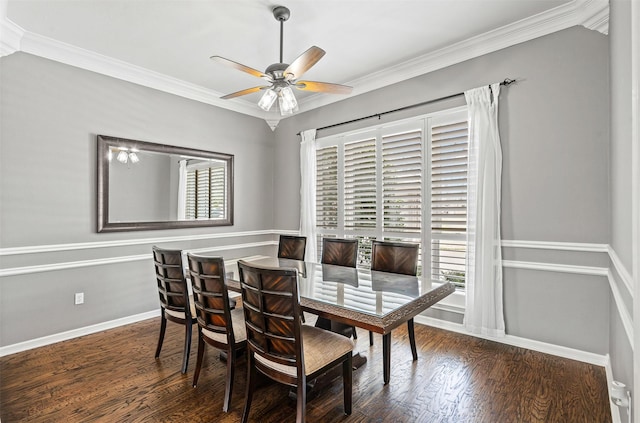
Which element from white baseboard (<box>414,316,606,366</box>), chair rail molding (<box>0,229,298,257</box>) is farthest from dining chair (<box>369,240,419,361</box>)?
chair rail molding (<box>0,229,298,257</box>)

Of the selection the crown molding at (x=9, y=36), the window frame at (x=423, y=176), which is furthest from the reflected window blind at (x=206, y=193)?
the crown molding at (x=9, y=36)

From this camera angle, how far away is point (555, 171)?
270 cm

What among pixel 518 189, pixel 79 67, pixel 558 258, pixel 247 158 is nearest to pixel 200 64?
pixel 79 67

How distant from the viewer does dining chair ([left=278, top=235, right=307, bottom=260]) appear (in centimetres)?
367

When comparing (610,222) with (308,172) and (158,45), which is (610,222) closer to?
(308,172)

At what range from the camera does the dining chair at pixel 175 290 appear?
2.40m

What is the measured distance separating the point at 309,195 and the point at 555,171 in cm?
292

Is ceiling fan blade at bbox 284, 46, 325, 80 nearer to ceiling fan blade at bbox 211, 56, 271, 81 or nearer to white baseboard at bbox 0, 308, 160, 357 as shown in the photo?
ceiling fan blade at bbox 211, 56, 271, 81

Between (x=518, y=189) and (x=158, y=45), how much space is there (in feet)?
12.5

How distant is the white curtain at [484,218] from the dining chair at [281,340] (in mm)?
1725

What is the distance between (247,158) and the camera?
4891 millimetres

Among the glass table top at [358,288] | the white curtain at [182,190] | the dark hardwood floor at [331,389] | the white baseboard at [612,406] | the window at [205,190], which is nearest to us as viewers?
the white baseboard at [612,406]

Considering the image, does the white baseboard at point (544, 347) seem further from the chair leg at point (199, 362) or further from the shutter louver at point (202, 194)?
the shutter louver at point (202, 194)

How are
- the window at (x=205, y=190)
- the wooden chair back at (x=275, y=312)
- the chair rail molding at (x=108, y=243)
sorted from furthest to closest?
the window at (x=205, y=190) → the chair rail molding at (x=108, y=243) → the wooden chair back at (x=275, y=312)
